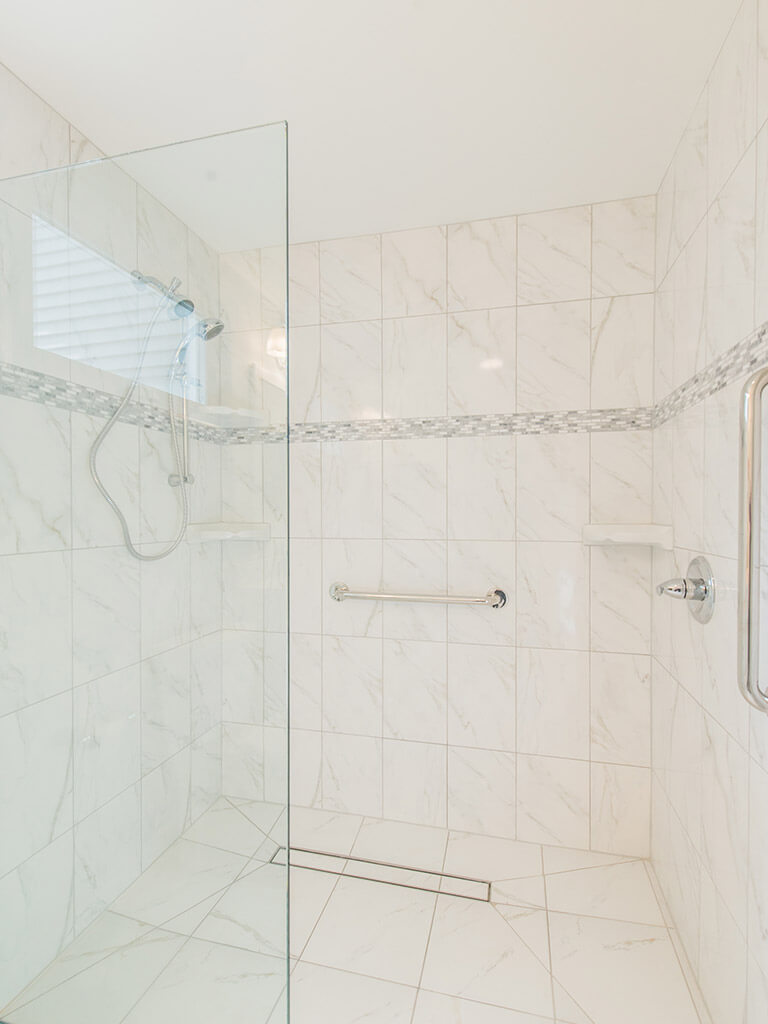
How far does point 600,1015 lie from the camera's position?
1.36 meters

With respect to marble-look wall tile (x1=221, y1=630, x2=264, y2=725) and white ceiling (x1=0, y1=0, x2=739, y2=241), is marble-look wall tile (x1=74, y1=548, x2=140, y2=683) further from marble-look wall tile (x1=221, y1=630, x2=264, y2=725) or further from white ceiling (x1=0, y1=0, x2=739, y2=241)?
white ceiling (x1=0, y1=0, x2=739, y2=241)

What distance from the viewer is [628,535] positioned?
1834 mm

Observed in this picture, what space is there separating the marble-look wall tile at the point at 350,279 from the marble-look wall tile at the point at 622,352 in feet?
2.88

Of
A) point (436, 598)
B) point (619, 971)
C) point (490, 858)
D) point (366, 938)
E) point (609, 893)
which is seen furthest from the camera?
point (436, 598)

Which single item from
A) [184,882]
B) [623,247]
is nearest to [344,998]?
[184,882]

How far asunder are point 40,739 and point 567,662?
1.69m

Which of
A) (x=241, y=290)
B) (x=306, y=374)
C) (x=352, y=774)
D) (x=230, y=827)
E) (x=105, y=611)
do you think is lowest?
(x=352, y=774)

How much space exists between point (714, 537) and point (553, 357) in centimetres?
98

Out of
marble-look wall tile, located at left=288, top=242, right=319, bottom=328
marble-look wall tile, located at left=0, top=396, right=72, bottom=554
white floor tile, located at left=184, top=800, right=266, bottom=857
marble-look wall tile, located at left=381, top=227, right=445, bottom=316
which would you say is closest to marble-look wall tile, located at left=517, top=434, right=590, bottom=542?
marble-look wall tile, located at left=381, top=227, right=445, bottom=316

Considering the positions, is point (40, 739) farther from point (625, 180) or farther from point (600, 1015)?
A: point (625, 180)

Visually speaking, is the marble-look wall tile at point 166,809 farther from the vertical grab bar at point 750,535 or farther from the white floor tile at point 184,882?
the vertical grab bar at point 750,535

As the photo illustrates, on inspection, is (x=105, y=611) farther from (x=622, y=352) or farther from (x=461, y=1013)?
(x=622, y=352)

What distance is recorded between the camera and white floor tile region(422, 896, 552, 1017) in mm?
1412

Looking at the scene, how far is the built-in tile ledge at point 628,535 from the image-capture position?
175cm
